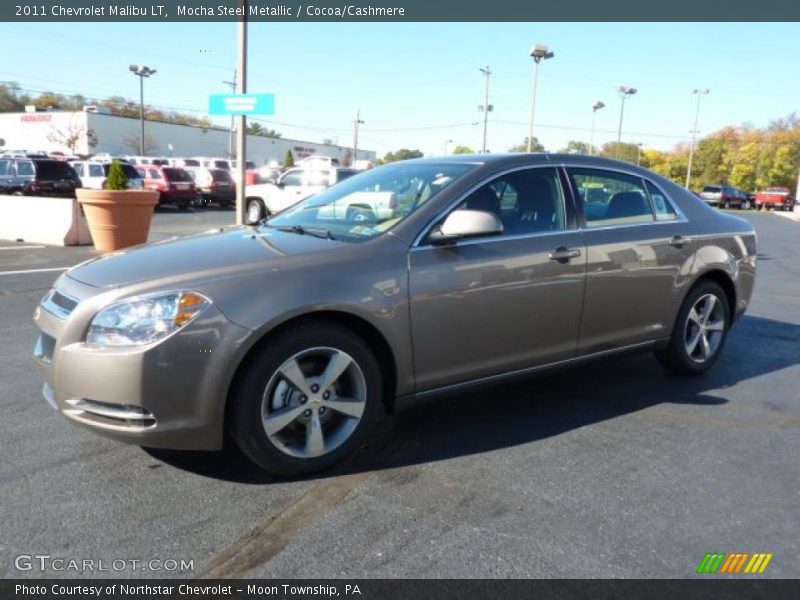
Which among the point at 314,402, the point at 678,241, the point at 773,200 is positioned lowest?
the point at 314,402

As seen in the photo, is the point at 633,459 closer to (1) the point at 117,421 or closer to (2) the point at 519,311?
(2) the point at 519,311

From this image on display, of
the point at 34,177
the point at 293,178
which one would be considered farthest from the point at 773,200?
the point at 34,177

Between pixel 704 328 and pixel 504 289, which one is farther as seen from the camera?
pixel 704 328

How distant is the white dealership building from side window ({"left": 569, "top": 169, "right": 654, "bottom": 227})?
198 feet

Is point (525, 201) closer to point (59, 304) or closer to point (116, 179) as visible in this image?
point (59, 304)

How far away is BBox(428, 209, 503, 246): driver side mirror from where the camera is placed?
3543 millimetres

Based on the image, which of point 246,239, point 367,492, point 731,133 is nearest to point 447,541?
point 367,492

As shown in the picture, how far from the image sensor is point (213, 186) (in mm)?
26797

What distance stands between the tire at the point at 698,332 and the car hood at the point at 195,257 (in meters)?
2.83

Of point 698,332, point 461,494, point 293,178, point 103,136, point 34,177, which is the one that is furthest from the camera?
point 103,136

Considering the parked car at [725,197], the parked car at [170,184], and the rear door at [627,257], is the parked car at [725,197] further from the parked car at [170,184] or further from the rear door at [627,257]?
the rear door at [627,257]

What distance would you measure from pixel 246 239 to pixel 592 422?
238 centimetres

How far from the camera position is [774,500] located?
127 inches

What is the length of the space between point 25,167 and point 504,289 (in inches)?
920
